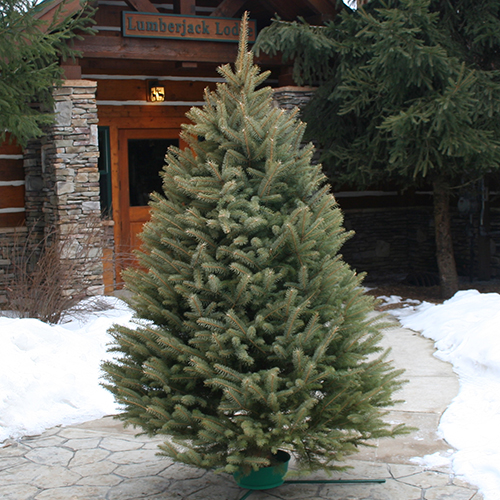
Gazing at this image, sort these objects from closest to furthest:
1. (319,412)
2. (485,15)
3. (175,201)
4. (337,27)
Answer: (319,412) < (175,201) < (485,15) < (337,27)

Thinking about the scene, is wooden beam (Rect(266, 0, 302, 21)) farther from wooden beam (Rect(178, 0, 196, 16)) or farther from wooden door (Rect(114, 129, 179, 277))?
wooden door (Rect(114, 129, 179, 277))

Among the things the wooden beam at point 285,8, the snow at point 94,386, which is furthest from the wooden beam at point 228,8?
the snow at point 94,386

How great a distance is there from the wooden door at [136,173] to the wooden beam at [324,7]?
3.04 meters

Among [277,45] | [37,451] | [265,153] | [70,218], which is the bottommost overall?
[37,451]

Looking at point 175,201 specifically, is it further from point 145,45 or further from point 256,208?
point 145,45

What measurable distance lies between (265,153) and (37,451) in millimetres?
2785

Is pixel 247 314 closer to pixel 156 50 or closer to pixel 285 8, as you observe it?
pixel 156 50

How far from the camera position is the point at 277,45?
346 inches

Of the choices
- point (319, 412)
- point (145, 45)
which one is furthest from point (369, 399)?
point (145, 45)

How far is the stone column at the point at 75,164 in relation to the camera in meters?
8.39

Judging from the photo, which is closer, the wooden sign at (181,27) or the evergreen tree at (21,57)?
the evergreen tree at (21,57)

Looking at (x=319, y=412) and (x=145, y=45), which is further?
(x=145, y=45)

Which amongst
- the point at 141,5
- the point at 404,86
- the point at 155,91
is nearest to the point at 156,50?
the point at 141,5

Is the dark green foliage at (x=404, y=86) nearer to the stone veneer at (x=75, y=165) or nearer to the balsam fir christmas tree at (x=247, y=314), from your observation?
the stone veneer at (x=75, y=165)
